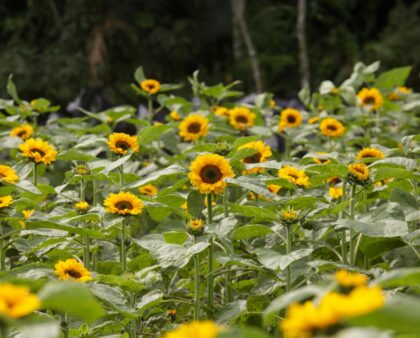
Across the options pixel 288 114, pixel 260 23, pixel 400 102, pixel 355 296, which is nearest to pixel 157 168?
pixel 288 114

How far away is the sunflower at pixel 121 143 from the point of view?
1.59m

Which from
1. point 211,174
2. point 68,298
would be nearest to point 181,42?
point 211,174

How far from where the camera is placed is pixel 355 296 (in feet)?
1.73

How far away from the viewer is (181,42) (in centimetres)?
635

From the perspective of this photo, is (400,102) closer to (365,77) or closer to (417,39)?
(365,77)

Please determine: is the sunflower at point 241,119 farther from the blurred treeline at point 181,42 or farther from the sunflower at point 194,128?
the blurred treeline at point 181,42

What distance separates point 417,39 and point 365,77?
3897mm

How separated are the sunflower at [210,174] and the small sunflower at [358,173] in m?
0.20

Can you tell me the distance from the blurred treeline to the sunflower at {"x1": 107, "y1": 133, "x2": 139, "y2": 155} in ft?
13.7

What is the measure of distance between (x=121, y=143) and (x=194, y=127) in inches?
16.0

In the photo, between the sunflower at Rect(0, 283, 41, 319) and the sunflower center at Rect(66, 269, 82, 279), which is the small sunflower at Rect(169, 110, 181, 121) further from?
the sunflower at Rect(0, 283, 41, 319)

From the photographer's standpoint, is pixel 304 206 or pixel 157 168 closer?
pixel 304 206

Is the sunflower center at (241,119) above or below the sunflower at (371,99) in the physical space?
below

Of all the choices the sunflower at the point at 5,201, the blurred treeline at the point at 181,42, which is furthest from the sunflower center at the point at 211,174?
the blurred treeline at the point at 181,42
